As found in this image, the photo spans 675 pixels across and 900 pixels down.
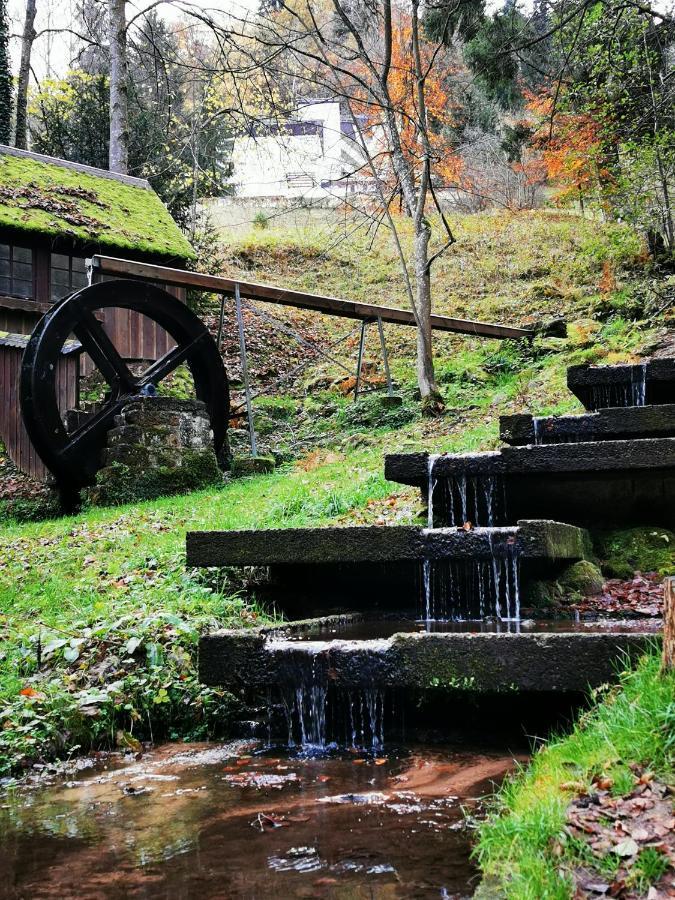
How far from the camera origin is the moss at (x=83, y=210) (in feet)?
49.5

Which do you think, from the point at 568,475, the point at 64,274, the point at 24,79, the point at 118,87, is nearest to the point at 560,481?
the point at 568,475

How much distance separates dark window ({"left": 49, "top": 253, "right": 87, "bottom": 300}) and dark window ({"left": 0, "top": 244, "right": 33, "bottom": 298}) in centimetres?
41

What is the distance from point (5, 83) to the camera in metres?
18.1

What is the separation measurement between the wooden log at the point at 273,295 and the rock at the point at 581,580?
9.58 m

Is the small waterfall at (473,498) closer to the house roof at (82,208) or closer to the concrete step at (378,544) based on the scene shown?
the concrete step at (378,544)

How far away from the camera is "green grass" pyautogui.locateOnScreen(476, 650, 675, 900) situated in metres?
1.92

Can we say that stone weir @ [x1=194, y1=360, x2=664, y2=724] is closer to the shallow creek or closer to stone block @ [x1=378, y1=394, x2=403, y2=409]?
the shallow creek

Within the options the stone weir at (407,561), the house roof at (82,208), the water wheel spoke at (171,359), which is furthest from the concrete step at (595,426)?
the house roof at (82,208)

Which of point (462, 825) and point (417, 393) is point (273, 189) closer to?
point (417, 393)

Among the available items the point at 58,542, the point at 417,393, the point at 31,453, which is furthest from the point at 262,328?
the point at 58,542

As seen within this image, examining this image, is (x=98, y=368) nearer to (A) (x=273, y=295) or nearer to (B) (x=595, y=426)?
(A) (x=273, y=295)

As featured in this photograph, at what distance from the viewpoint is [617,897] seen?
1.78 meters

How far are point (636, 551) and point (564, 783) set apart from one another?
3.02 meters

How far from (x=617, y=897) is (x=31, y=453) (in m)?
12.6
